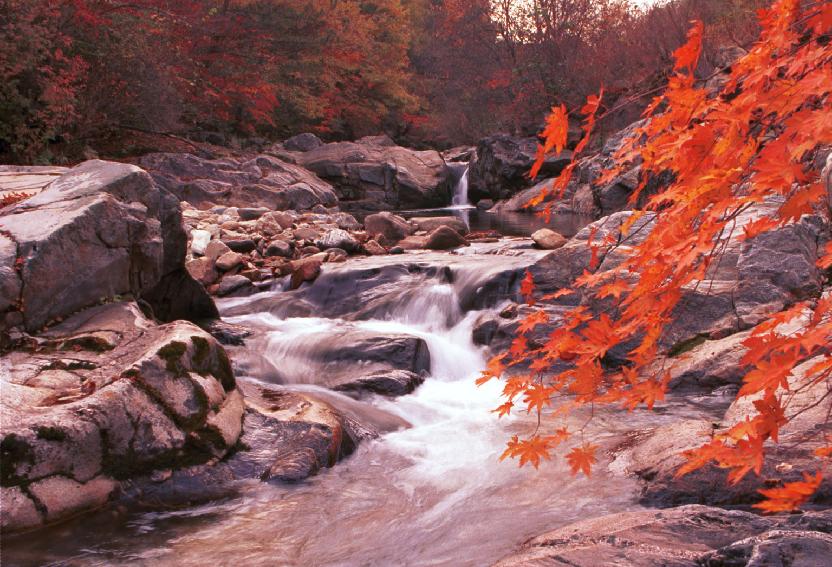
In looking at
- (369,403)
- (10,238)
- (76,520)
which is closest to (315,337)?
(369,403)

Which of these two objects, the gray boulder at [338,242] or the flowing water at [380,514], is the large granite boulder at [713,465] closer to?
the flowing water at [380,514]

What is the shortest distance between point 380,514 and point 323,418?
1.02 metres

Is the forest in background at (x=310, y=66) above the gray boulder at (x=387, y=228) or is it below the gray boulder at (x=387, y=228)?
above

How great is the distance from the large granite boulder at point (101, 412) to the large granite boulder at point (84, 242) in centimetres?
32

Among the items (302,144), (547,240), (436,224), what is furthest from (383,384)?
(302,144)

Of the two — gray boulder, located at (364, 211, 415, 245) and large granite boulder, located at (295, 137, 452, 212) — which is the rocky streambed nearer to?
gray boulder, located at (364, 211, 415, 245)

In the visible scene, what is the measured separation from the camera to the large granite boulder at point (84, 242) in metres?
5.03

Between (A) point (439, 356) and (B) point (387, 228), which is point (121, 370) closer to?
(A) point (439, 356)

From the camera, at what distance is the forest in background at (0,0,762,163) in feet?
44.8

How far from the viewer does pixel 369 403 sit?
19.7 ft

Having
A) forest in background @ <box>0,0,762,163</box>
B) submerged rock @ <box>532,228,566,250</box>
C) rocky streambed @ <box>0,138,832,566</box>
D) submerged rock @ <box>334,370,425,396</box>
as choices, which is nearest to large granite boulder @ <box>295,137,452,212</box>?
forest in background @ <box>0,0,762,163</box>

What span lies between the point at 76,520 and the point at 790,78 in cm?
384

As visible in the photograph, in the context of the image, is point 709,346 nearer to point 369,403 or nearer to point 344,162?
point 369,403

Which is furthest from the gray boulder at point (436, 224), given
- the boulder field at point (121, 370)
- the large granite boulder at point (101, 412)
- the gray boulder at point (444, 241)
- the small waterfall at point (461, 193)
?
the large granite boulder at point (101, 412)
